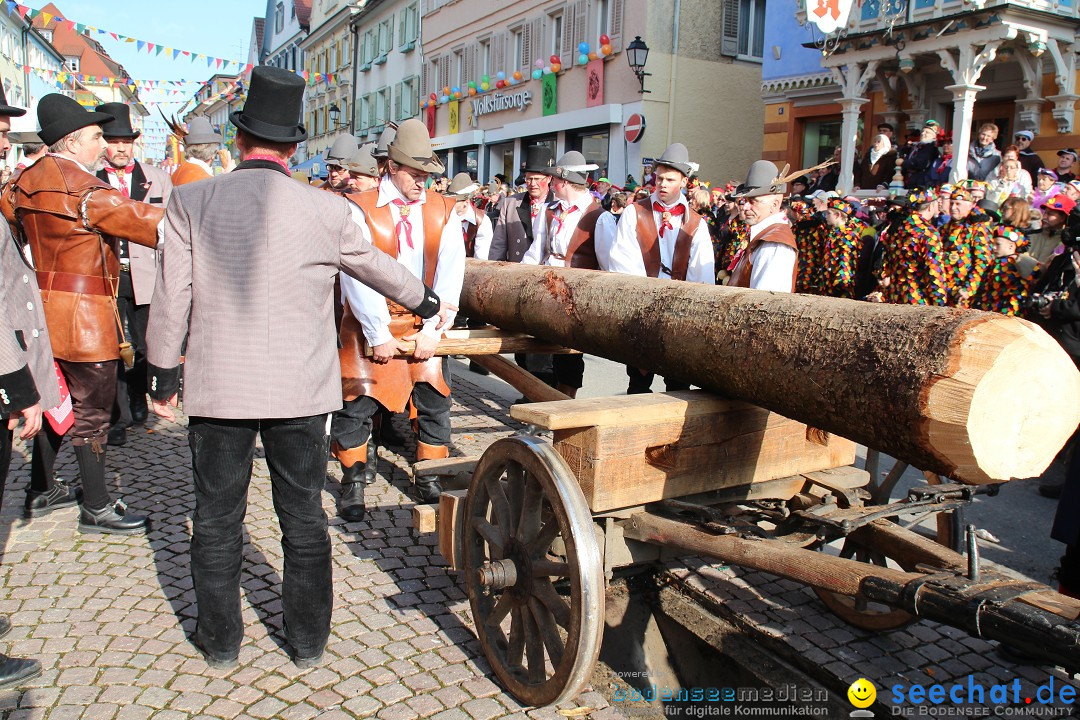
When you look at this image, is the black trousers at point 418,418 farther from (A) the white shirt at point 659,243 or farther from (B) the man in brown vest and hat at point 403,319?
(A) the white shirt at point 659,243

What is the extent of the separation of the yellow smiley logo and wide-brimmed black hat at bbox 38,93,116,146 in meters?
3.97

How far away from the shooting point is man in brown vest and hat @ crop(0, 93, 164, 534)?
4090 mm

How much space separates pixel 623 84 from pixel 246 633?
19105 millimetres

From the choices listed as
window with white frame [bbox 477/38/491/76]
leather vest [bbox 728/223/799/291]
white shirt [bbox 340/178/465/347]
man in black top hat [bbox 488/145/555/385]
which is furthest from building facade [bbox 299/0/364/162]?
leather vest [bbox 728/223/799/291]

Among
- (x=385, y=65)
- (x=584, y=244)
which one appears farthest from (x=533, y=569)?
(x=385, y=65)

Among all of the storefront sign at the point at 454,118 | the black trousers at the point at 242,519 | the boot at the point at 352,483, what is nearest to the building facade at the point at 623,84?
the storefront sign at the point at 454,118

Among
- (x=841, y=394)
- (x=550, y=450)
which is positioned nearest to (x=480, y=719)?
(x=550, y=450)

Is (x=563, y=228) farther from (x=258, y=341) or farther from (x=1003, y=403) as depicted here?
(x=1003, y=403)

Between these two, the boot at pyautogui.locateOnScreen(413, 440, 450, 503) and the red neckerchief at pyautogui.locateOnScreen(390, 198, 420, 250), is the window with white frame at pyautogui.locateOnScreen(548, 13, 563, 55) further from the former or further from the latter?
the boot at pyautogui.locateOnScreen(413, 440, 450, 503)

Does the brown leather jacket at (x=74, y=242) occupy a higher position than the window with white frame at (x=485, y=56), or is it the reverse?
the window with white frame at (x=485, y=56)

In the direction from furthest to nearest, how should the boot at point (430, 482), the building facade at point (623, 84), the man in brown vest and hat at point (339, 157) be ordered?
the building facade at point (623, 84)
the man in brown vest and hat at point (339, 157)
the boot at point (430, 482)

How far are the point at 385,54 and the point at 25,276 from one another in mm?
35555

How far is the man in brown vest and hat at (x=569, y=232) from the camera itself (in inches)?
239

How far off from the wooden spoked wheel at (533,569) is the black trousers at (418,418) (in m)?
1.43
